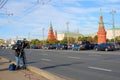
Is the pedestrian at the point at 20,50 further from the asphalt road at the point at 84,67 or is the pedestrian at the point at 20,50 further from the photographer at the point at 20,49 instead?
the asphalt road at the point at 84,67

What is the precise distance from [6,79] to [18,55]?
5533 mm

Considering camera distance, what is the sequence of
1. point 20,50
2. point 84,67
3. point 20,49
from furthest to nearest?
point 84,67 → point 20,50 → point 20,49


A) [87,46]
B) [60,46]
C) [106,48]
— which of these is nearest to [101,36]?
[60,46]

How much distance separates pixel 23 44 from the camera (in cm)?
1911

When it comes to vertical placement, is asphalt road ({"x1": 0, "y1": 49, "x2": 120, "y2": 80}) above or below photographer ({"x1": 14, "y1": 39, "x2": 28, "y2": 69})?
below

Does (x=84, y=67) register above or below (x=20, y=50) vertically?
below

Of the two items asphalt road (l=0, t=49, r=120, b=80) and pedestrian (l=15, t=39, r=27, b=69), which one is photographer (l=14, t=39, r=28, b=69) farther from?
asphalt road (l=0, t=49, r=120, b=80)

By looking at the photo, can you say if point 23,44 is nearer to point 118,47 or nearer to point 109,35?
point 118,47

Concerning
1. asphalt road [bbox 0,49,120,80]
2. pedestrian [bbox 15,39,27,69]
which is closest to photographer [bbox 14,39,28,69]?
pedestrian [bbox 15,39,27,69]

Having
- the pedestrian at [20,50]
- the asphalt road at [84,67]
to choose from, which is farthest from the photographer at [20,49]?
the asphalt road at [84,67]

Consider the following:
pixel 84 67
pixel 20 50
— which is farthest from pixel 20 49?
pixel 84 67

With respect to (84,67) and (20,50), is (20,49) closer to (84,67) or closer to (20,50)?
(20,50)

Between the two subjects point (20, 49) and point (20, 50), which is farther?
point (20, 50)

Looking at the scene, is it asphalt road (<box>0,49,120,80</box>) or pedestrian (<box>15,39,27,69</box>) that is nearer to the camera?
asphalt road (<box>0,49,120,80</box>)
